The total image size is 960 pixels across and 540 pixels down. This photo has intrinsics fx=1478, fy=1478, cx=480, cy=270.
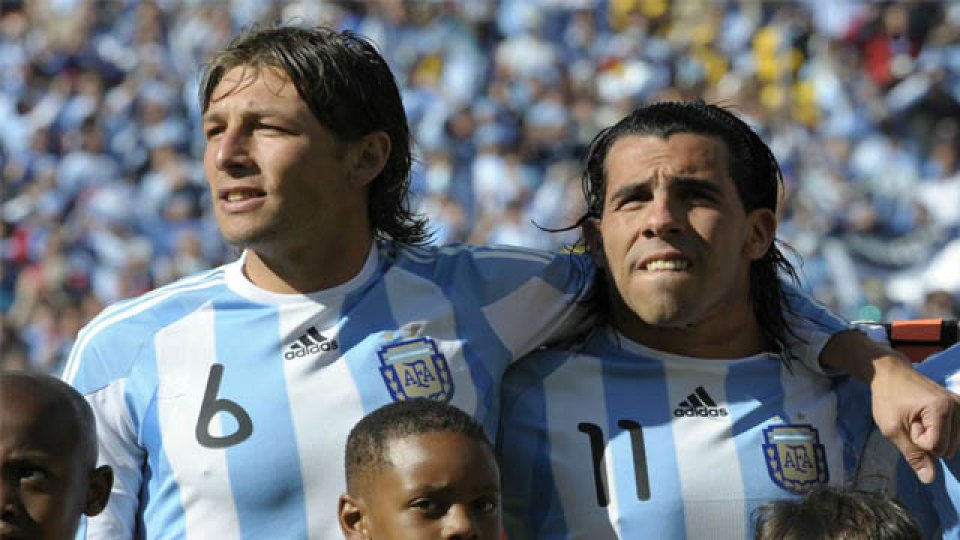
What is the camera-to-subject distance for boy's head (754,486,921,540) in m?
2.50

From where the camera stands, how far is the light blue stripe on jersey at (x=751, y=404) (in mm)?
3195

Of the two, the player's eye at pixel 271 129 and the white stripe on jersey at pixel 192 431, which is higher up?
the player's eye at pixel 271 129

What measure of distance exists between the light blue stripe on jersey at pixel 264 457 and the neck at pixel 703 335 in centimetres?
85

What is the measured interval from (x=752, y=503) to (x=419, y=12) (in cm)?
1157

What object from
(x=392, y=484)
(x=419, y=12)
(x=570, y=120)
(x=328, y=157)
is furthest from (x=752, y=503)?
(x=419, y=12)

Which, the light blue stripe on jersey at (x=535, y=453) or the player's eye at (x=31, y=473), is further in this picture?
the light blue stripe on jersey at (x=535, y=453)

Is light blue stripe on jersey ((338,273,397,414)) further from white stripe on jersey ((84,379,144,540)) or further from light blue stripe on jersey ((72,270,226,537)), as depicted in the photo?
white stripe on jersey ((84,379,144,540))

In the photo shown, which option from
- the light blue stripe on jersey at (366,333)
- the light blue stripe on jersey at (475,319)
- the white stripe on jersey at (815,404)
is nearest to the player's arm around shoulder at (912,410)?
the white stripe on jersey at (815,404)

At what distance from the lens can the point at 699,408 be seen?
10.9ft

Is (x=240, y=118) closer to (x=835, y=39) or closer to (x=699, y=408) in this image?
(x=699, y=408)

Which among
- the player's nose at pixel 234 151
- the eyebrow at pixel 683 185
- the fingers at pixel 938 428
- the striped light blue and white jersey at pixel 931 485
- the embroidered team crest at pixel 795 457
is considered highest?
the player's nose at pixel 234 151

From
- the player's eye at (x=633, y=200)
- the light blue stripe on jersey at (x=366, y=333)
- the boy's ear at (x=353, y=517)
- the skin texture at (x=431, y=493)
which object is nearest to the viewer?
the skin texture at (x=431, y=493)

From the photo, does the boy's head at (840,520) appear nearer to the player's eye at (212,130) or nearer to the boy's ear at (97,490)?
the boy's ear at (97,490)

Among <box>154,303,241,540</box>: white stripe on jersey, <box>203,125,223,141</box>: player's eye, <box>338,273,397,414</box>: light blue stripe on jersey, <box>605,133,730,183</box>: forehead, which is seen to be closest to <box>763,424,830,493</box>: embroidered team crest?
<box>605,133,730,183</box>: forehead
